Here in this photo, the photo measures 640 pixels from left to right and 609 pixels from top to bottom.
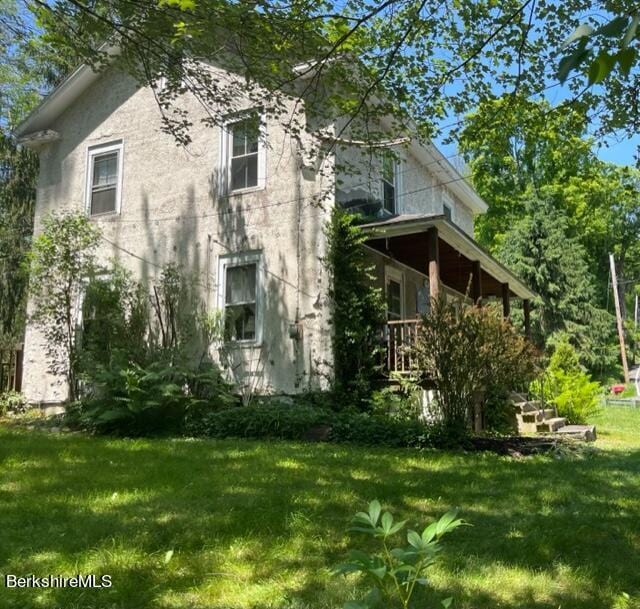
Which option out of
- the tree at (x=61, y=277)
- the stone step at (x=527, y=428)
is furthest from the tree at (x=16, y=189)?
the stone step at (x=527, y=428)

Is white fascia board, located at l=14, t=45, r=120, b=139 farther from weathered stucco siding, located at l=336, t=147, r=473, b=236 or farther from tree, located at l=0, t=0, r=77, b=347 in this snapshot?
weathered stucco siding, located at l=336, t=147, r=473, b=236

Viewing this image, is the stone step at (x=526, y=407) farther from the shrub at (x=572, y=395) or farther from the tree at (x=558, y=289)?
the tree at (x=558, y=289)

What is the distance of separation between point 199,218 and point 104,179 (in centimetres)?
298

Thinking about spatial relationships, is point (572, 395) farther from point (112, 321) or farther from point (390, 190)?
point (112, 321)

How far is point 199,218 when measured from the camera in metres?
12.5

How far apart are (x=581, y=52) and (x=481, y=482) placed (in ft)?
16.3

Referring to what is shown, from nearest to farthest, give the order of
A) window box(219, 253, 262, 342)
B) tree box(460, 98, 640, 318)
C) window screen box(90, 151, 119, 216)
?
window box(219, 253, 262, 342), window screen box(90, 151, 119, 216), tree box(460, 98, 640, 318)

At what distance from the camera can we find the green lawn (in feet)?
10.3

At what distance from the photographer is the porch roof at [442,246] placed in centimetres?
1079

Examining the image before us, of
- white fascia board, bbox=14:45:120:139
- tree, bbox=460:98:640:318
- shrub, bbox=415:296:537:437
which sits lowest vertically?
shrub, bbox=415:296:537:437

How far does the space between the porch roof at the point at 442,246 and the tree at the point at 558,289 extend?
10937 millimetres

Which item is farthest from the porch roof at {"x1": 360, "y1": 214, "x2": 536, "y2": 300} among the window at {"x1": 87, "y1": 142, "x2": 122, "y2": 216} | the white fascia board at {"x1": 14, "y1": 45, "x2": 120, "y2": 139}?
the white fascia board at {"x1": 14, "y1": 45, "x2": 120, "y2": 139}

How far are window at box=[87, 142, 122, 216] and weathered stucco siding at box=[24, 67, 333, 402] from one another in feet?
0.62

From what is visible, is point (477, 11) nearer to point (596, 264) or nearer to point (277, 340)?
point (277, 340)
